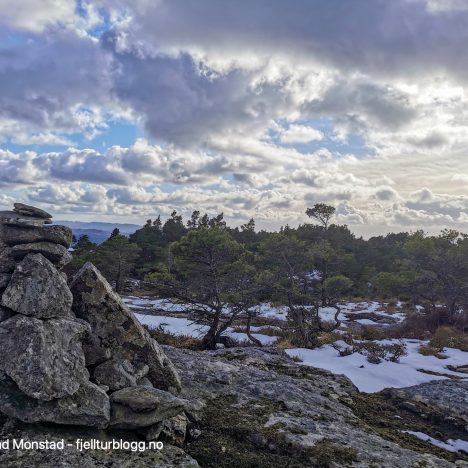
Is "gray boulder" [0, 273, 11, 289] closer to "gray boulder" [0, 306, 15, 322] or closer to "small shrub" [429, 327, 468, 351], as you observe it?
"gray boulder" [0, 306, 15, 322]

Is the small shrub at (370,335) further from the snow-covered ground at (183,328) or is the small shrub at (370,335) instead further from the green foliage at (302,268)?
the snow-covered ground at (183,328)

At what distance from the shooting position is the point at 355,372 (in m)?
14.1

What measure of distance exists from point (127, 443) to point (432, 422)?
7.76 metres

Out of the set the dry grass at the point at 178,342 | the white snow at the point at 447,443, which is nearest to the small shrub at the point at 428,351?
the dry grass at the point at 178,342

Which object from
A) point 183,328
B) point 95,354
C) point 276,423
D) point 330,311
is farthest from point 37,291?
point 330,311

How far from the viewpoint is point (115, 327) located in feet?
24.8

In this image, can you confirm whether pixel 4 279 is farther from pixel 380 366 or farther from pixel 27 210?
pixel 380 366

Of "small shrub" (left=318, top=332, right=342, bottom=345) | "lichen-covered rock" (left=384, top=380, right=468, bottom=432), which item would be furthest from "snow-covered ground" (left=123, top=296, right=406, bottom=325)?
"lichen-covered rock" (left=384, top=380, right=468, bottom=432)

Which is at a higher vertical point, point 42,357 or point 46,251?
point 46,251

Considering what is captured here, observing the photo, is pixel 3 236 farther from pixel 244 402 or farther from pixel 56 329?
pixel 244 402

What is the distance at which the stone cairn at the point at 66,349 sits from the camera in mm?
5512

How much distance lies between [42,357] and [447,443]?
8167 mm

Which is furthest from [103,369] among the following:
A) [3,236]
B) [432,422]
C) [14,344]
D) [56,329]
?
[432,422]

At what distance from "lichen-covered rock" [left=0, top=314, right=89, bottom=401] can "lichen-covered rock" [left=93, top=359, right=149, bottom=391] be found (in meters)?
0.36
